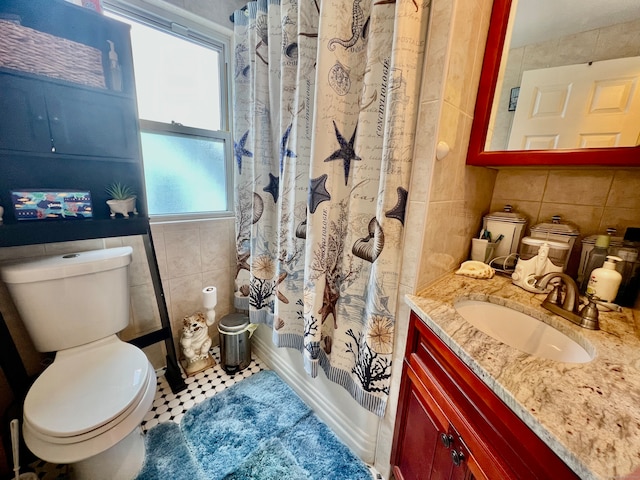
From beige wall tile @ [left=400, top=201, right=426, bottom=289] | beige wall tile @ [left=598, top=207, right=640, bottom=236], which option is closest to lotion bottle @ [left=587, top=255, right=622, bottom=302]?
beige wall tile @ [left=598, top=207, right=640, bottom=236]

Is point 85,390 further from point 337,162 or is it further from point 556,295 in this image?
point 556,295

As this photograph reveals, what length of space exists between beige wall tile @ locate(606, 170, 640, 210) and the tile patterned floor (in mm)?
1428

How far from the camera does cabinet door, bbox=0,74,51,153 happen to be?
928 millimetres

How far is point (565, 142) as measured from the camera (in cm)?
82

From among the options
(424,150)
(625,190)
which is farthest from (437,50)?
(625,190)

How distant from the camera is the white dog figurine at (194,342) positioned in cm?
151

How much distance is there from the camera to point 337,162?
96 centimetres

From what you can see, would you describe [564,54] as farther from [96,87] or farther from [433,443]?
[96,87]

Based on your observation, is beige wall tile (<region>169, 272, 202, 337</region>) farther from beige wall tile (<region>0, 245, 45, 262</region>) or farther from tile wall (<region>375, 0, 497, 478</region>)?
tile wall (<region>375, 0, 497, 478</region>)

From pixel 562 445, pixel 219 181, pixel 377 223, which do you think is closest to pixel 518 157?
pixel 377 223

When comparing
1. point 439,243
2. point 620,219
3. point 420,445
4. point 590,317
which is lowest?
point 420,445

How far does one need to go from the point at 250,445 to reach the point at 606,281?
5.08 feet

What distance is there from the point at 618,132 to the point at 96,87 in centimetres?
187

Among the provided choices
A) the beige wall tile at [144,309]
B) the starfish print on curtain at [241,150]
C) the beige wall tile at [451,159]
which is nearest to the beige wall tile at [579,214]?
the beige wall tile at [451,159]
